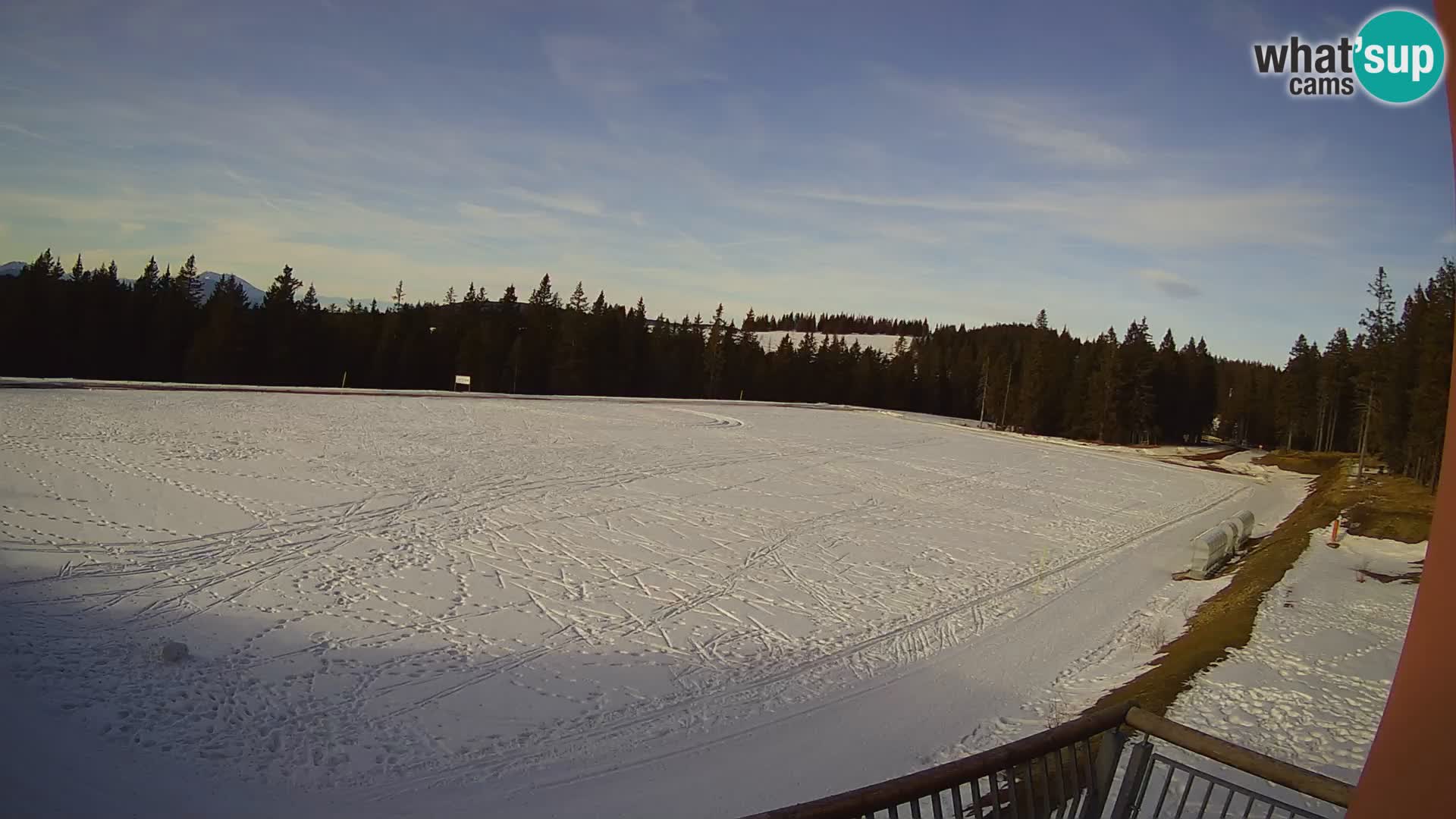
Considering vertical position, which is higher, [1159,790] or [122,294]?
[122,294]

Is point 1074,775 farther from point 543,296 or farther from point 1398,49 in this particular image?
point 543,296

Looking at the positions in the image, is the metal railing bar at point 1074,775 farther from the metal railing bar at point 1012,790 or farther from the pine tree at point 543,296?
the pine tree at point 543,296

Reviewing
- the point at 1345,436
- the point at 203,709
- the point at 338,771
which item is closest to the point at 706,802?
the point at 338,771

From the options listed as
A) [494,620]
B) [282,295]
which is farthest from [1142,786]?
[282,295]

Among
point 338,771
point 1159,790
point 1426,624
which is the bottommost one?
point 338,771

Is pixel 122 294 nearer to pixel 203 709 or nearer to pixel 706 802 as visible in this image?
pixel 203 709

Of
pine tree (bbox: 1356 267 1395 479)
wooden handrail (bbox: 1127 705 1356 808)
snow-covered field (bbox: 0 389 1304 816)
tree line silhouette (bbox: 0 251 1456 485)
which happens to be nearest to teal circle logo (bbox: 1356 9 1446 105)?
wooden handrail (bbox: 1127 705 1356 808)

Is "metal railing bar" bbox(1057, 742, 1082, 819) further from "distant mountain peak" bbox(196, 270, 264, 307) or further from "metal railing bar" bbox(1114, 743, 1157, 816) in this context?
"distant mountain peak" bbox(196, 270, 264, 307)
